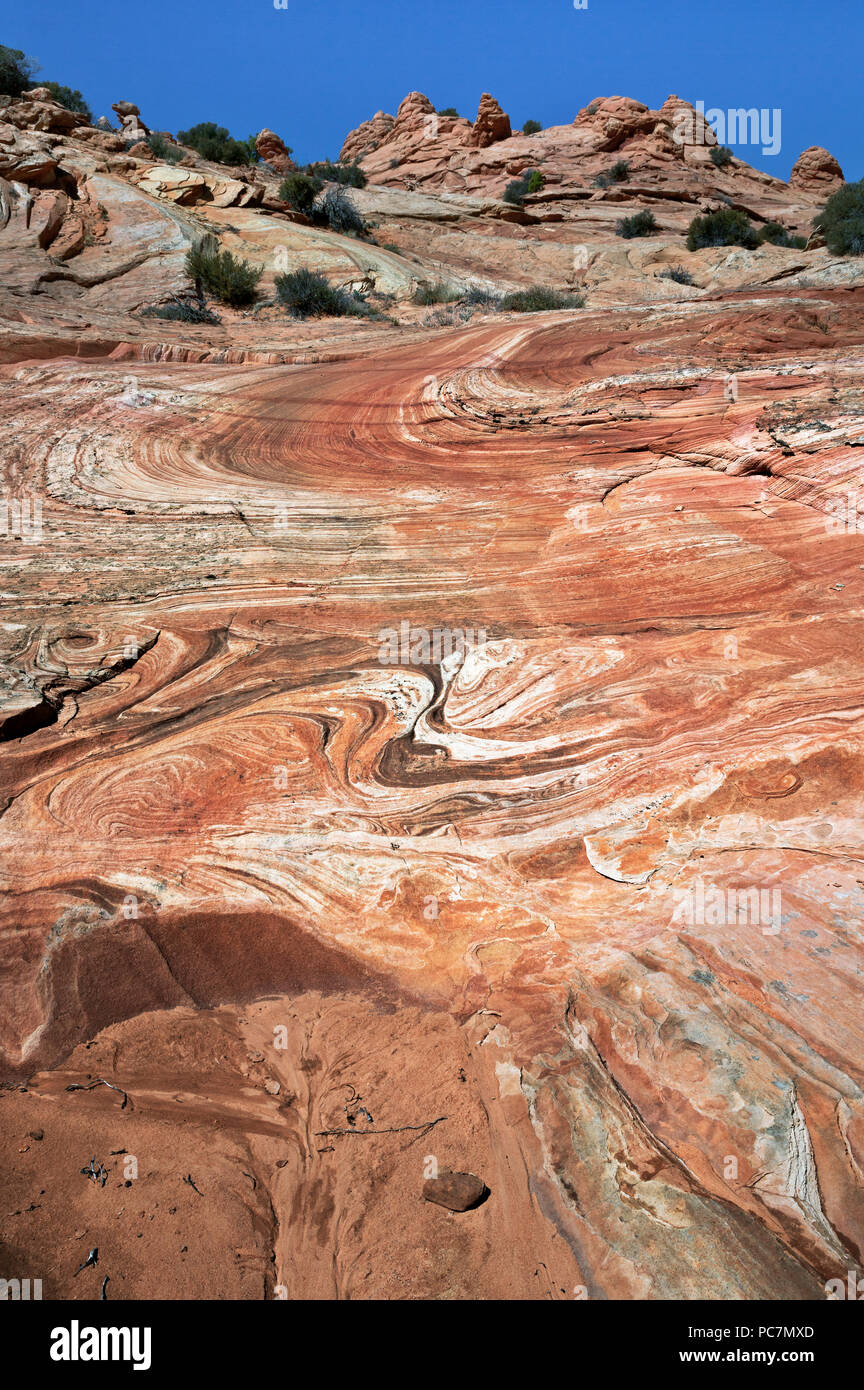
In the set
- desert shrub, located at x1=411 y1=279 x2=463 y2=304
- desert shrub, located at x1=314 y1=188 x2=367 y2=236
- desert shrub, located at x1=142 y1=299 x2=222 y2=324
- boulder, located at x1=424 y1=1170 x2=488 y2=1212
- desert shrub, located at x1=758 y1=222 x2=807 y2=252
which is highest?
desert shrub, located at x1=758 y1=222 x2=807 y2=252

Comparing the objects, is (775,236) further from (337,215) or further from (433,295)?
(433,295)

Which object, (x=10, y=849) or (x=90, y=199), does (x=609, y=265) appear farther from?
(x=10, y=849)

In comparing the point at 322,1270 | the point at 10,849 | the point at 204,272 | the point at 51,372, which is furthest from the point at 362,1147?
the point at 204,272

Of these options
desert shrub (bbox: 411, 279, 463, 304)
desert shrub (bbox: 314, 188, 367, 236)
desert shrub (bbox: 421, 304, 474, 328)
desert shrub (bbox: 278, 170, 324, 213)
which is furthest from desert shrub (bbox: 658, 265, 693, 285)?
desert shrub (bbox: 278, 170, 324, 213)

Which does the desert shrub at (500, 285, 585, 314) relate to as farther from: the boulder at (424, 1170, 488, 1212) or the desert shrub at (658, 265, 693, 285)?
the boulder at (424, 1170, 488, 1212)

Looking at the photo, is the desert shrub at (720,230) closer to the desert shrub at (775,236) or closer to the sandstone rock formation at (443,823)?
the desert shrub at (775,236)

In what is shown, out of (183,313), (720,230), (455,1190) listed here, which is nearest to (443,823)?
(455,1190)

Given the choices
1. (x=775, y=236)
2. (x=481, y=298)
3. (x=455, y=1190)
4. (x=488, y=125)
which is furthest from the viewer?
(x=488, y=125)
